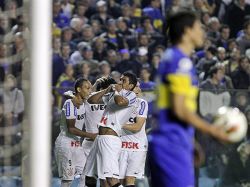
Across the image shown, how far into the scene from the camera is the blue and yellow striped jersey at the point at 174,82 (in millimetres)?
5730

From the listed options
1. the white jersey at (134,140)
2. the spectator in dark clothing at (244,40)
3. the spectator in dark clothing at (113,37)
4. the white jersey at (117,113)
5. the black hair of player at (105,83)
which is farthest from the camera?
the spectator in dark clothing at (244,40)

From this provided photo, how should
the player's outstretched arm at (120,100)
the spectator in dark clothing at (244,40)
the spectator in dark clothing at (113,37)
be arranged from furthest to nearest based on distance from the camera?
the spectator in dark clothing at (244,40)
the spectator in dark clothing at (113,37)
the player's outstretched arm at (120,100)

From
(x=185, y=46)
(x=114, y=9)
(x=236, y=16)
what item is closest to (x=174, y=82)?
(x=185, y=46)

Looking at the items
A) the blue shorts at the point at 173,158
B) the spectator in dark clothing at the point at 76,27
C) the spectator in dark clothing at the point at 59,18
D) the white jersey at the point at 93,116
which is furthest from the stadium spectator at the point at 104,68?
the blue shorts at the point at 173,158

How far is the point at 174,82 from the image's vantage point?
18.9 feet

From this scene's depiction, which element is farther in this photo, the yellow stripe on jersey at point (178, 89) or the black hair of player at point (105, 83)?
the black hair of player at point (105, 83)

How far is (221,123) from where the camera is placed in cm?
595

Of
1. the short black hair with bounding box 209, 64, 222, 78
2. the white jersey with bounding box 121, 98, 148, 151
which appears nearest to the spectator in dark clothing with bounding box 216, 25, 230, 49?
the short black hair with bounding box 209, 64, 222, 78

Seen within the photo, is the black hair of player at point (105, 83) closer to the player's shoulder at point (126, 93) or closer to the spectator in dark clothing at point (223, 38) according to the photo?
the player's shoulder at point (126, 93)

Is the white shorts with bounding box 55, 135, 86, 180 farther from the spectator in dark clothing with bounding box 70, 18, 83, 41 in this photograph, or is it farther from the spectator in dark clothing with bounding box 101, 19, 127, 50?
the spectator in dark clothing with bounding box 101, 19, 127, 50

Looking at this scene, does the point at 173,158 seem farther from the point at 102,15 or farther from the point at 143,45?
the point at 102,15

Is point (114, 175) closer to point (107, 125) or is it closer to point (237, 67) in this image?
point (107, 125)

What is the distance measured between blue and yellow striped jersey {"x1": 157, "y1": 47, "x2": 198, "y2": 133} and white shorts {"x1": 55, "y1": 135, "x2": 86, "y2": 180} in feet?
21.7

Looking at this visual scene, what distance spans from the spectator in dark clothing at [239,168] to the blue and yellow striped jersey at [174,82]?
26.0ft
